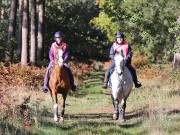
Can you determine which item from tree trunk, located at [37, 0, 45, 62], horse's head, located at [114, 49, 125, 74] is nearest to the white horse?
horse's head, located at [114, 49, 125, 74]

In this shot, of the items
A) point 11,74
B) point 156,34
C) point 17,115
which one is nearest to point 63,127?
point 17,115

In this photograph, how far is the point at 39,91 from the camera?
81.6ft

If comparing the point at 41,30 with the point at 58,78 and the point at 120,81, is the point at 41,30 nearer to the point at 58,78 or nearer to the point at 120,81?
the point at 58,78

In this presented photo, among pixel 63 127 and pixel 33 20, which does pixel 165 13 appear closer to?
pixel 33 20

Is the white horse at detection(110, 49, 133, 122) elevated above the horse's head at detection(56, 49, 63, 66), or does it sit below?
below

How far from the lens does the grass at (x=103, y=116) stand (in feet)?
46.6

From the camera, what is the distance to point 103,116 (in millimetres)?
18906

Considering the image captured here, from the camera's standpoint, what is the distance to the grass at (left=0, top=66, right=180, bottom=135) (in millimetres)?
14195

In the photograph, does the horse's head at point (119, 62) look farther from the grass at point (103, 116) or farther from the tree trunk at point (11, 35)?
the tree trunk at point (11, 35)

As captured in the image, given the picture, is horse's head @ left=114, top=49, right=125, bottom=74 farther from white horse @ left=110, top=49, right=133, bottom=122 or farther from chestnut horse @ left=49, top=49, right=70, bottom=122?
chestnut horse @ left=49, top=49, right=70, bottom=122

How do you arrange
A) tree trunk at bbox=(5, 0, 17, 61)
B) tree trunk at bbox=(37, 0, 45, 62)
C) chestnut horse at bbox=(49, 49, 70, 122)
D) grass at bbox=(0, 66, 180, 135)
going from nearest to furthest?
grass at bbox=(0, 66, 180, 135), chestnut horse at bbox=(49, 49, 70, 122), tree trunk at bbox=(5, 0, 17, 61), tree trunk at bbox=(37, 0, 45, 62)

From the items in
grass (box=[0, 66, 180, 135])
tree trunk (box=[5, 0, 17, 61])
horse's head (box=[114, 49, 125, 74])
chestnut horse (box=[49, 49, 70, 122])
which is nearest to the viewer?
grass (box=[0, 66, 180, 135])

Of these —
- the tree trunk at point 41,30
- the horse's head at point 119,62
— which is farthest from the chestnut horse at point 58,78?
the tree trunk at point 41,30

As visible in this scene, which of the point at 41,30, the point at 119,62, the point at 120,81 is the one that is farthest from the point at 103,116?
the point at 41,30
